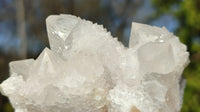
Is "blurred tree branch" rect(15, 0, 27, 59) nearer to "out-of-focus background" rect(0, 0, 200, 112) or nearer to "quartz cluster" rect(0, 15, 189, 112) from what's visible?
"out-of-focus background" rect(0, 0, 200, 112)

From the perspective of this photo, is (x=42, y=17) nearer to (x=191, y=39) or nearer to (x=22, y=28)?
(x=22, y=28)

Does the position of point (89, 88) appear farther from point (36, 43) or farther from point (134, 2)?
point (36, 43)

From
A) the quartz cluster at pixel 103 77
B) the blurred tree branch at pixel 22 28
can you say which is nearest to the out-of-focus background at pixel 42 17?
the blurred tree branch at pixel 22 28

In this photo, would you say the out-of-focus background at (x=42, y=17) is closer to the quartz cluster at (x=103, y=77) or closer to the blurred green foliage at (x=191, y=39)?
the blurred green foliage at (x=191, y=39)

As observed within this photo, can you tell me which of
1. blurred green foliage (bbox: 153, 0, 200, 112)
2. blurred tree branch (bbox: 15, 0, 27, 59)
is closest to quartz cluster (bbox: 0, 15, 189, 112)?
blurred green foliage (bbox: 153, 0, 200, 112)

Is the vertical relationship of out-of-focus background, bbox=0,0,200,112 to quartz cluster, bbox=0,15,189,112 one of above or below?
below

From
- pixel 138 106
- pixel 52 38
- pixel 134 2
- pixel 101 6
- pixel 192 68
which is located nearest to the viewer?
pixel 138 106

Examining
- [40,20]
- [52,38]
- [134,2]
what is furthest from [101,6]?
[52,38]
